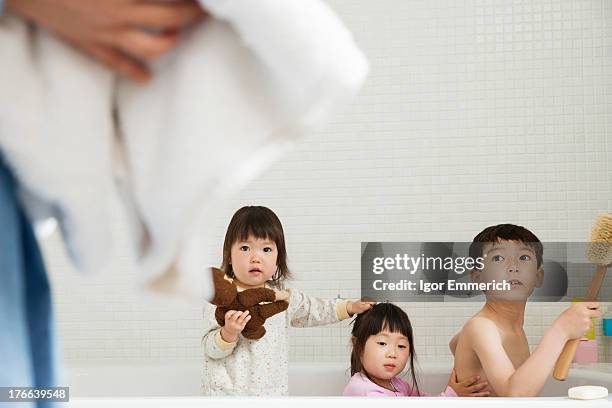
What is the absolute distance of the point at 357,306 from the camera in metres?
1.81

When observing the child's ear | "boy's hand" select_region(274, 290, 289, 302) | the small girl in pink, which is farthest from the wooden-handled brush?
"boy's hand" select_region(274, 290, 289, 302)

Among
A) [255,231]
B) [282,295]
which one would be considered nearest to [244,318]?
[282,295]

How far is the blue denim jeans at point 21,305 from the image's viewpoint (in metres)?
0.32

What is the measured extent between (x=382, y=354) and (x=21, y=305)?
1.43m

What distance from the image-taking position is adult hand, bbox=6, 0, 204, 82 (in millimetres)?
297

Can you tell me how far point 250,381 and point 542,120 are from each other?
1.04 metres

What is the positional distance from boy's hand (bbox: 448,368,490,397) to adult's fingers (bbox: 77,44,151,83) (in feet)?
4.45

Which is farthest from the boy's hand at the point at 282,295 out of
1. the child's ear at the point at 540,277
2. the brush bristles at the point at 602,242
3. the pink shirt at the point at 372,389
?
the brush bristles at the point at 602,242

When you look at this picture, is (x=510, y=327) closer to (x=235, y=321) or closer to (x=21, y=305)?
(x=235, y=321)

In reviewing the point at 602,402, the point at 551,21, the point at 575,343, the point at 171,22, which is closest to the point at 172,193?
the point at 171,22

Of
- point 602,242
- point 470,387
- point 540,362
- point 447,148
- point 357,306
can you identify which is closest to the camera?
point 540,362

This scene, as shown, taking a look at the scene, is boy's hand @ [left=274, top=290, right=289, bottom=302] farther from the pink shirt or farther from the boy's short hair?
the boy's short hair

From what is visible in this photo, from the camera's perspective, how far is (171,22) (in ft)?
0.98

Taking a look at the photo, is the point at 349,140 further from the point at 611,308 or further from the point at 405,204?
the point at 611,308
